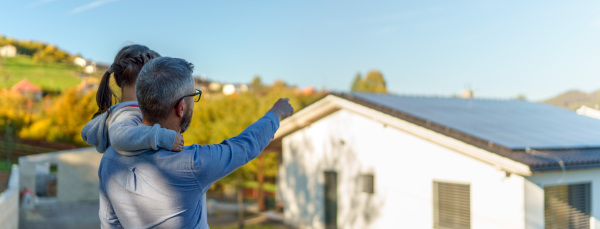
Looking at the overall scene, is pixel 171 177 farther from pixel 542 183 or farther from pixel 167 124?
pixel 542 183

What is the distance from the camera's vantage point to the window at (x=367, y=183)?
9.93 m

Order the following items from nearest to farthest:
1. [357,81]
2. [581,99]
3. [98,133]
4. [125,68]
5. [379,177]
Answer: [98,133] → [125,68] → [581,99] → [379,177] → [357,81]

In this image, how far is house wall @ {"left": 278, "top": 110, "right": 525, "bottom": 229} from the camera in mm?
7602

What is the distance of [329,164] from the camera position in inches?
436

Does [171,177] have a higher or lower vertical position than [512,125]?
lower

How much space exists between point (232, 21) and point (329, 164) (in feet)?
114

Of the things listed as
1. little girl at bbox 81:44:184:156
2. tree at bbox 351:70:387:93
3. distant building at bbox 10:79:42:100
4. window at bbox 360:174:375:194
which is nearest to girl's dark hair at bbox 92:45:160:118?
little girl at bbox 81:44:184:156

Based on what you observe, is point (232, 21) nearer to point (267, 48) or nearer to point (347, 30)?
point (267, 48)

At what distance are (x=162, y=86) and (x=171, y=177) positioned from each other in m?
0.22

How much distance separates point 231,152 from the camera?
3.83 ft

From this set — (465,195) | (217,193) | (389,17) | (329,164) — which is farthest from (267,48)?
(465,195)

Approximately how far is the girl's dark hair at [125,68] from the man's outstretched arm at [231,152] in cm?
46

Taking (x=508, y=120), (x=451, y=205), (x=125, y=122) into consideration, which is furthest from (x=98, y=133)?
(x=508, y=120)

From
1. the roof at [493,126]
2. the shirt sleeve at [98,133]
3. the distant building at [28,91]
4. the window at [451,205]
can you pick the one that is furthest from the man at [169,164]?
the distant building at [28,91]
